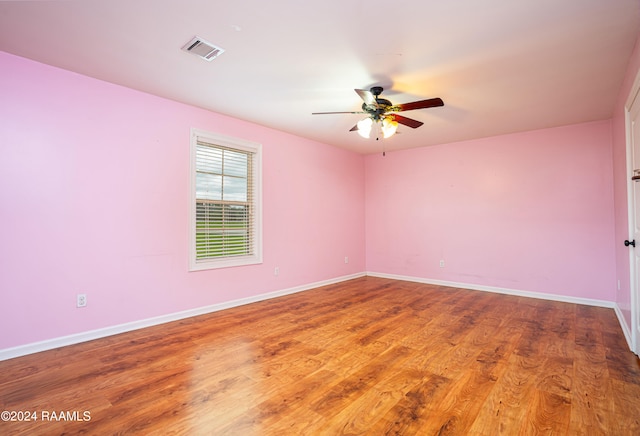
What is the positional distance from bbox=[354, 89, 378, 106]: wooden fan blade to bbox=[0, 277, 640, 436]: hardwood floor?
2.33 m

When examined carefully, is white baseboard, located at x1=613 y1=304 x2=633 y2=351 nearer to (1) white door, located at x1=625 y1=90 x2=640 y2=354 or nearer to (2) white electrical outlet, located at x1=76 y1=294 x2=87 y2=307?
(1) white door, located at x1=625 y1=90 x2=640 y2=354

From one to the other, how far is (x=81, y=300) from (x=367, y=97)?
3.37 metres

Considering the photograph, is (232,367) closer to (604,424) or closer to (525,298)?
(604,424)

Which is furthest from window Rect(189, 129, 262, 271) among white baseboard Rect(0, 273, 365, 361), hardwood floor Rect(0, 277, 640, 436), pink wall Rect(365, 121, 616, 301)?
pink wall Rect(365, 121, 616, 301)

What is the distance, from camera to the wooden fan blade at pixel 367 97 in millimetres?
2799

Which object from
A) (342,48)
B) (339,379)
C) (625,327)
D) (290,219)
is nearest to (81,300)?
(339,379)

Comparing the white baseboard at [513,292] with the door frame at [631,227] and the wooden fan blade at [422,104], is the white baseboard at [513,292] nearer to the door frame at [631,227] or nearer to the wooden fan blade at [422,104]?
the door frame at [631,227]

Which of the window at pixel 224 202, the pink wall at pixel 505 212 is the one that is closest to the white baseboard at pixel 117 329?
the window at pixel 224 202

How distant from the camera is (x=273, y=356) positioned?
103 inches

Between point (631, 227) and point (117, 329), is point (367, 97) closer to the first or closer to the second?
point (631, 227)

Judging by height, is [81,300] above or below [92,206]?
below

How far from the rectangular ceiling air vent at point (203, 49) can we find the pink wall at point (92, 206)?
1.24 meters

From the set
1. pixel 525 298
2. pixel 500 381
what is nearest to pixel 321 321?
pixel 500 381

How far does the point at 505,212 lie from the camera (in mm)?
5020
